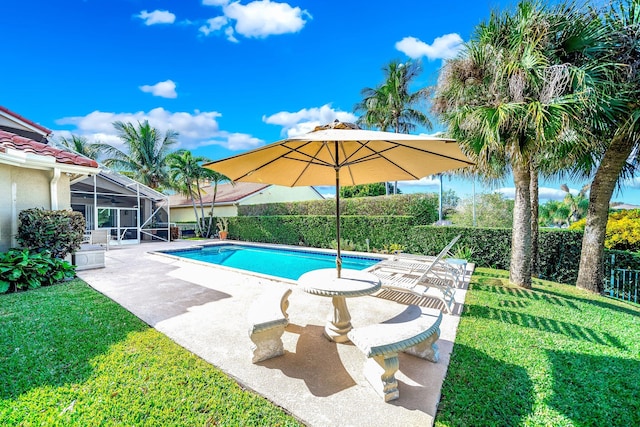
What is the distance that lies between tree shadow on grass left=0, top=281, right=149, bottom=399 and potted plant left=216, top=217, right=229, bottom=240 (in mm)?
15017

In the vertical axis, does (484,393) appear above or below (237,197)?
below

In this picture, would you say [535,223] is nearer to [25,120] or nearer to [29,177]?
[29,177]

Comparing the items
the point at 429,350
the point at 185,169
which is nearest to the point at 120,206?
the point at 185,169

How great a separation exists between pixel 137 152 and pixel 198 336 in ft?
86.0

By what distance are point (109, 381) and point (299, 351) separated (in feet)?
7.44

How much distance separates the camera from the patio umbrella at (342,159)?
3.55 metres

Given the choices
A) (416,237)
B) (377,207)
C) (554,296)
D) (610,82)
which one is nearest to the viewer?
(610,82)

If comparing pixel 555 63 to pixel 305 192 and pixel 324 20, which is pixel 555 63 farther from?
pixel 305 192

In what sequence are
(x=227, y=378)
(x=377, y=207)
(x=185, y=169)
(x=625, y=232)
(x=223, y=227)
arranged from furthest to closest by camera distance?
(x=223, y=227) → (x=185, y=169) → (x=377, y=207) → (x=625, y=232) → (x=227, y=378)

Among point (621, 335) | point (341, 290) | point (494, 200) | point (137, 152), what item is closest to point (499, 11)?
point (621, 335)

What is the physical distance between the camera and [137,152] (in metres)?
24.7

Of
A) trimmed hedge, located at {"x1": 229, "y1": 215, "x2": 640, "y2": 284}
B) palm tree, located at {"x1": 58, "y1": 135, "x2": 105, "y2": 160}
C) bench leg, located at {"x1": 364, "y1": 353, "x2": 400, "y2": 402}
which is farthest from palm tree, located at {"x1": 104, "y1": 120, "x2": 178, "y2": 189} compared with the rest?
bench leg, located at {"x1": 364, "y1": 353, "x2": 400, "y2": 402}

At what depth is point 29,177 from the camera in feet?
25.4

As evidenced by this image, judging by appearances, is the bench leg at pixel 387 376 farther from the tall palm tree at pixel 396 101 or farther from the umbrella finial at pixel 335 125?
the tall palm tree at pixel 396 101
